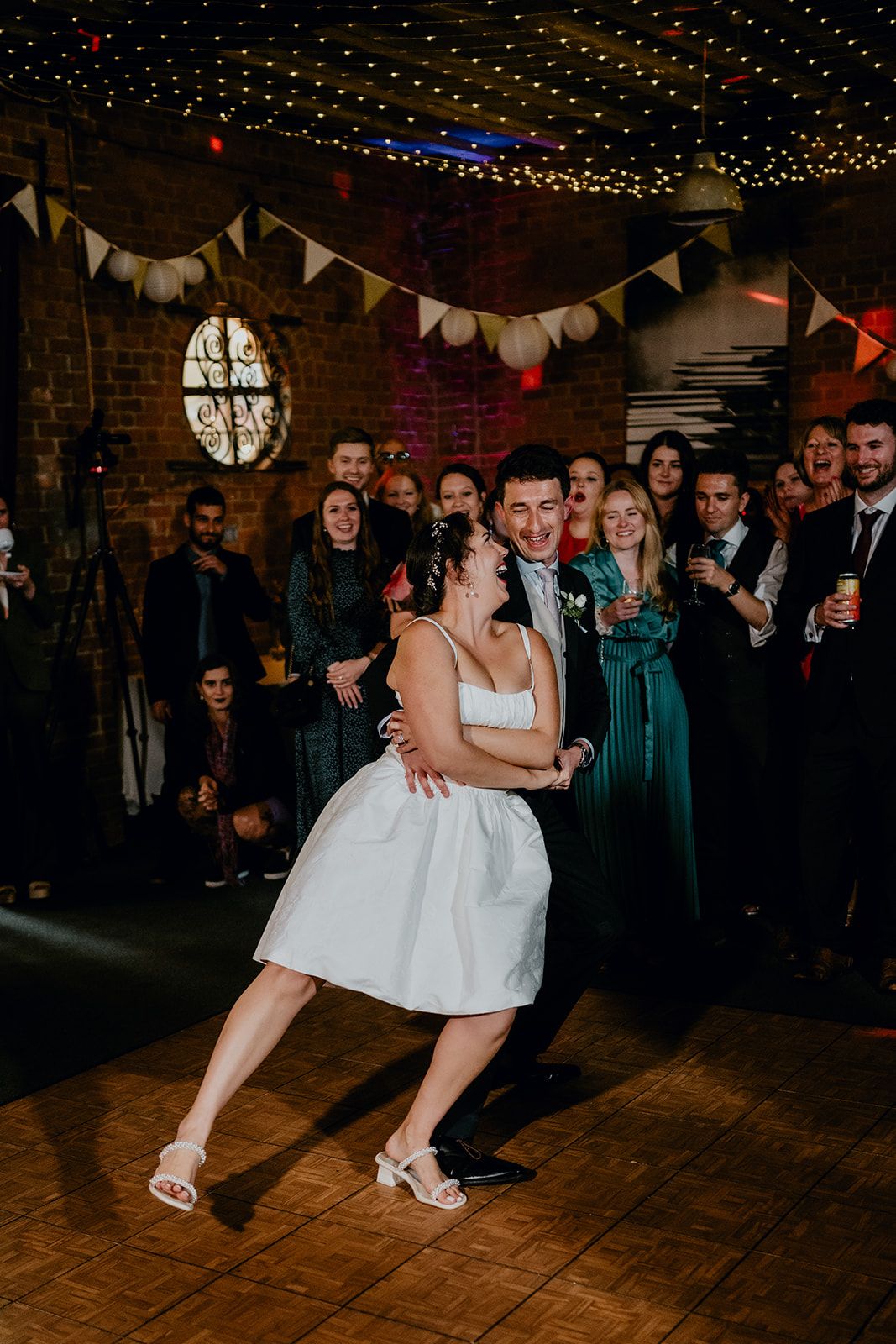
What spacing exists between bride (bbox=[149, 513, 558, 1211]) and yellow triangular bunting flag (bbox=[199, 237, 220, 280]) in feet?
16.1

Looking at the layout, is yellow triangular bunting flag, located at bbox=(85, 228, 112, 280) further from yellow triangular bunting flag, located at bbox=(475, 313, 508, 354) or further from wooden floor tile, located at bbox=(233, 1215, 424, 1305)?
wooden floor tile, located at bbox=(233, 1215, 424, 1305)

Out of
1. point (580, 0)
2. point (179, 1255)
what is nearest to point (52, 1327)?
point (179, 1255)

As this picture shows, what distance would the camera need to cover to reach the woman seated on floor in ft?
19.3

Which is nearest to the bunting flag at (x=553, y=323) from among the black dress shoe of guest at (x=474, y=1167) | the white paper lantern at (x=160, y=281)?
the white paper lantern at (x=160, y=281)

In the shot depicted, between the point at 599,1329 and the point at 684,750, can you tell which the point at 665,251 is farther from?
the point at 599,1329

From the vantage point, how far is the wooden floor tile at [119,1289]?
262 cm

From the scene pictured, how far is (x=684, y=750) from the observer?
181 inches

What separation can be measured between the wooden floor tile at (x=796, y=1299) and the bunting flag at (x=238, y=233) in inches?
240

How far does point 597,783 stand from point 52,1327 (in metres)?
2.47

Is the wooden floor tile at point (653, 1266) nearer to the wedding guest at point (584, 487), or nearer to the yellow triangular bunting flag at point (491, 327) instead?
the wedding guest at point (584, 487)

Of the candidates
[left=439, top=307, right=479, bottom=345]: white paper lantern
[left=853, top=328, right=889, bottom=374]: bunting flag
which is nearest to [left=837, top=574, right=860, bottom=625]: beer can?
[left=853, top=328, right=889, bottom=374]: bunting flag

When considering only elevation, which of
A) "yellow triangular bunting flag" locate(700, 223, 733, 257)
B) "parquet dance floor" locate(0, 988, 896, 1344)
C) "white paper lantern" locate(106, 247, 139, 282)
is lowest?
"parquet dance floor" locate(0, 988, 896, 1344)

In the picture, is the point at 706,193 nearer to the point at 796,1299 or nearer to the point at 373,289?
the point at 373,289

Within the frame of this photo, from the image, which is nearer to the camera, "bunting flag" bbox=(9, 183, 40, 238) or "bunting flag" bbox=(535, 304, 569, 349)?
"bunting flag" bbox=(9, 183, 40, 238)
